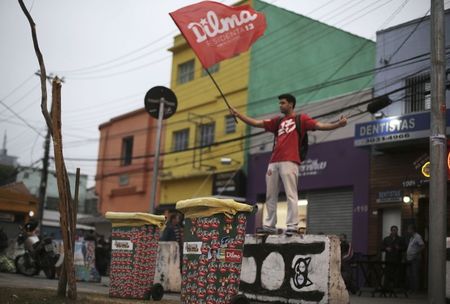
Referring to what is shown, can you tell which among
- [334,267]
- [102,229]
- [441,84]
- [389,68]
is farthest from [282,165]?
[102,229]

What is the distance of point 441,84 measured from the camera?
904cm

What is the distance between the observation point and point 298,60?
27.8 metres

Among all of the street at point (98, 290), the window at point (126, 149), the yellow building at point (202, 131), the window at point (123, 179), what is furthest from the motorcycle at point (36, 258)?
the window at point (126, 149)

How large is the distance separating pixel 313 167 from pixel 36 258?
9.92m

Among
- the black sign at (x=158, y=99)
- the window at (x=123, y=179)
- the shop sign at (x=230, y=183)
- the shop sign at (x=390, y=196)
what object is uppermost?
the window at (x=123, y=179)

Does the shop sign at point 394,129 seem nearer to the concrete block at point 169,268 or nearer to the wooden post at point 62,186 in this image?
the concrete block at point 169,268

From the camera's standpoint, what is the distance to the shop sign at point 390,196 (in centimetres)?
1805

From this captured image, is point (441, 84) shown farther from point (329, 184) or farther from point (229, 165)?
point (229, 165)

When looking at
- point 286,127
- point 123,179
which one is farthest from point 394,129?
point 123,179

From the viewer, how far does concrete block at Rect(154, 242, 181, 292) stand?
42.4 ft

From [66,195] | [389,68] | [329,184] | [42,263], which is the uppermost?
[389,68]

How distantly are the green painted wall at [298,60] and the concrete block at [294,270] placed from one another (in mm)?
17901

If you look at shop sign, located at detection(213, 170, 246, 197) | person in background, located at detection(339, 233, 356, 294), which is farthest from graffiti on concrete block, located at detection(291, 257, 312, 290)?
shop sign, located at detection(213, 170, 246, 197)

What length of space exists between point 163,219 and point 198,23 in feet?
10.4
